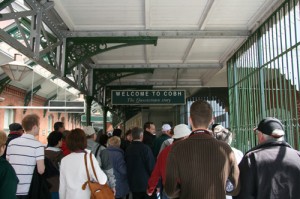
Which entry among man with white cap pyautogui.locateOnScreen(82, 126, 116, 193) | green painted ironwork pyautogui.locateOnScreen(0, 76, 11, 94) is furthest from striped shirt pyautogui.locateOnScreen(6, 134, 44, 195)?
green painted ironwork pyautogui.locateOnScreen(0, 76, 11, 94)

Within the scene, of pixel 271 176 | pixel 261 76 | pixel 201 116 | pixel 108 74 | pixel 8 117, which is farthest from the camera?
pixel 8 117

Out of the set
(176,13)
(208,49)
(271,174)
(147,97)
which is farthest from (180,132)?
(147,97)

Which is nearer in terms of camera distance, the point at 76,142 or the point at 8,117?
the point at 76,142

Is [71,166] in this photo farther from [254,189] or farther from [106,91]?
[106,91]

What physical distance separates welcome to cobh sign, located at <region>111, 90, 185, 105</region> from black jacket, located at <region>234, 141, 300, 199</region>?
8.58 m

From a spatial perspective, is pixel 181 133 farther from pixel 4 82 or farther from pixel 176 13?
pixel 4 82

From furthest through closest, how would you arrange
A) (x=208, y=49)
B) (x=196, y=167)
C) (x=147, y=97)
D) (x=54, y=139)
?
1. (x=147, y=97)
2. (x=208, y=49)
3. (x=54, y=139)
4. (x=196, y=167)

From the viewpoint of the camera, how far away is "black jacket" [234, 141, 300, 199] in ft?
8.23

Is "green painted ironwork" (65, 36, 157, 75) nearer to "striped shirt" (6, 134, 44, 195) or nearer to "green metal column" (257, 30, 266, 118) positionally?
"green metal column" (257, 30, 266, 118)

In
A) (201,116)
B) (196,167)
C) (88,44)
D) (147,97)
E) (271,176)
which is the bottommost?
(271,176)

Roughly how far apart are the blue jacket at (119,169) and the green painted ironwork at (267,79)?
286 cm

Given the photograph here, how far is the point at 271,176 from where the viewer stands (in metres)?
2.54

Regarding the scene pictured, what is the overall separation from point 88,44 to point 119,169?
3278mm

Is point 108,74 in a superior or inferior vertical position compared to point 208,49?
inferior
